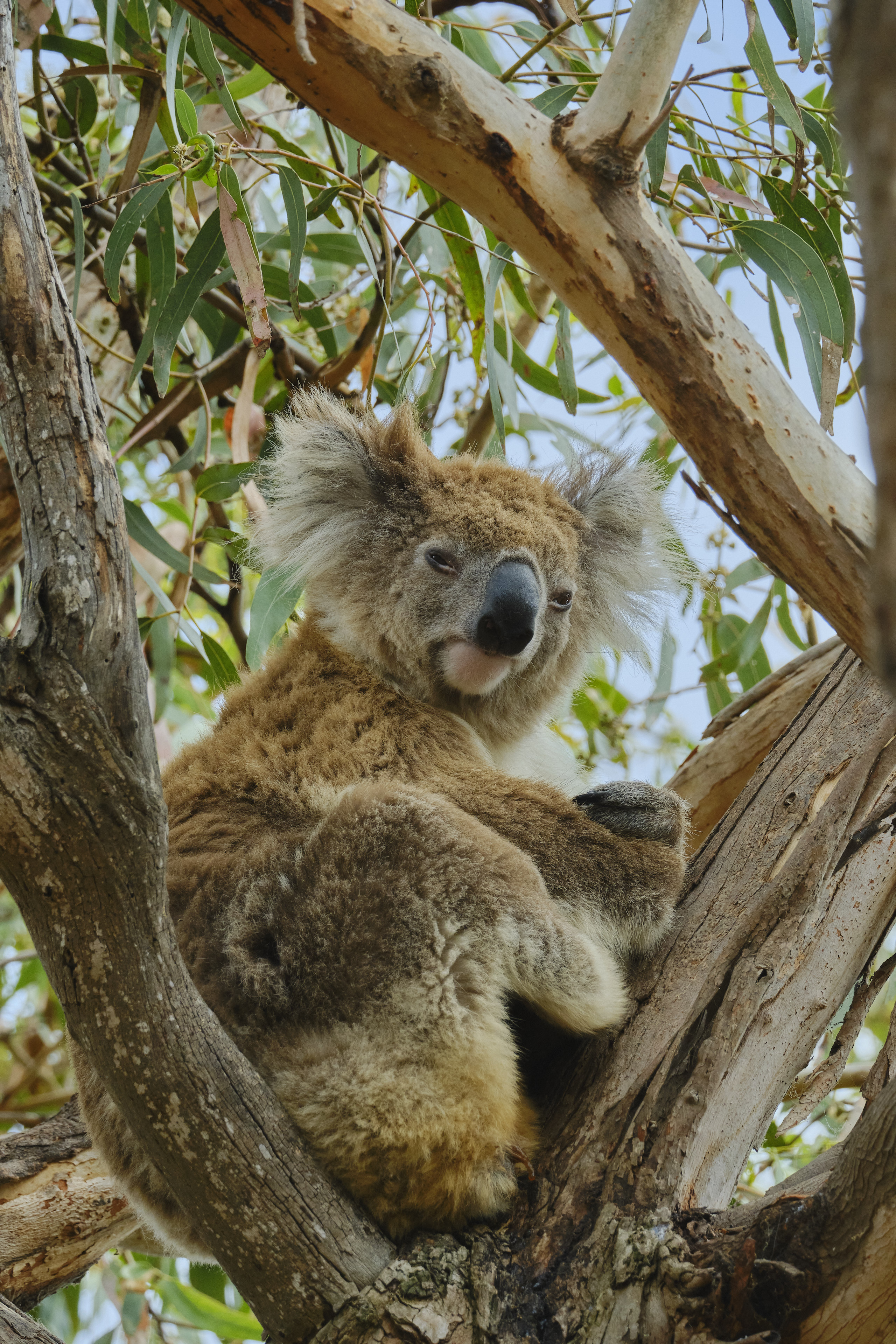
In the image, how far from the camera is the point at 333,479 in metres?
2.85

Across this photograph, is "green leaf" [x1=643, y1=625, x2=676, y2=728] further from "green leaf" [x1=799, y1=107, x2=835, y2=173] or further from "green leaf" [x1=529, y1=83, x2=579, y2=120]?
"green leaf" [x1=529, y1=83, x2=579, y2=120]

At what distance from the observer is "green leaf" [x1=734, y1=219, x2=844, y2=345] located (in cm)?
232

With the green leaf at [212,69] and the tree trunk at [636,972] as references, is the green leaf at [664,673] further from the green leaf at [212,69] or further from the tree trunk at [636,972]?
the green leaf at [212,69]

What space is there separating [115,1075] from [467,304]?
8.28 ft

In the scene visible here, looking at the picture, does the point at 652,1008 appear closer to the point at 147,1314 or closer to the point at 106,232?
the point at 147,1314

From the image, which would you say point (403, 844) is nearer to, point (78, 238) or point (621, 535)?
point (621, 535)

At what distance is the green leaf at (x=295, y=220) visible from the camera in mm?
2580

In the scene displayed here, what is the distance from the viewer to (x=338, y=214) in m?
3.70

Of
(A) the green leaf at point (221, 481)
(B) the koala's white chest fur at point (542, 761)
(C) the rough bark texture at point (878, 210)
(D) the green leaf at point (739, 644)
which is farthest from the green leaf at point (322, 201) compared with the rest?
(C) the rough bark texture at point (878, 210)

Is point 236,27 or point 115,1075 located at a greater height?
point 236,27

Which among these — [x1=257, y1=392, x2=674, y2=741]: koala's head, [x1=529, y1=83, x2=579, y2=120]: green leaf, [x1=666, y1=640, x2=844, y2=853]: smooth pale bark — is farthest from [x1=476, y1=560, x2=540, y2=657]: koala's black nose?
[x1=529, y1=83, x2=579, y2=120]: green leaf

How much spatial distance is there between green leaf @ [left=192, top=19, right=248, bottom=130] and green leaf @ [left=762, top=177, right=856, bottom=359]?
3.86ft

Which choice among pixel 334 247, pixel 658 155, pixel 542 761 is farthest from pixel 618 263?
pixel 334 247

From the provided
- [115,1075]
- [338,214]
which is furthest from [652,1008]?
[338,214]
